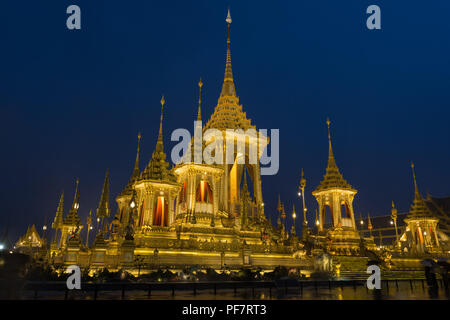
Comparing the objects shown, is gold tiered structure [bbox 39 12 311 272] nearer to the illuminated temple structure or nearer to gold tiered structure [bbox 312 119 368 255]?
the illuminated temple structure

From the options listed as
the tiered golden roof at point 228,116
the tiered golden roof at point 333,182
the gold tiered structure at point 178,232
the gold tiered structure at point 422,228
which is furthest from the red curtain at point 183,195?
the gold tiered structure at point 422,228

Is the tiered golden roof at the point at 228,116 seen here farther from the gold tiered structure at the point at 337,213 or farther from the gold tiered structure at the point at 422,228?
the gold tiered structure at the point at 422,228

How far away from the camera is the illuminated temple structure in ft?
65.2

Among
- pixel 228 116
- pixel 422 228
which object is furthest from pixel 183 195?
pixel 422 228

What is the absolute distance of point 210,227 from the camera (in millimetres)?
24781

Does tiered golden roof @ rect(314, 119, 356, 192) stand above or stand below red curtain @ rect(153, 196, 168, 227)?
above

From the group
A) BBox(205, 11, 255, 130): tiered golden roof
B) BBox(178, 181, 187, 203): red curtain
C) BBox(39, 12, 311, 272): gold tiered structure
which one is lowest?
BBox(39, 12, 311, 272): gold tiered structure

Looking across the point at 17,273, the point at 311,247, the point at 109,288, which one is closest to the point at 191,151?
the point at 311,247

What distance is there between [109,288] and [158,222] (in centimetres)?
1368

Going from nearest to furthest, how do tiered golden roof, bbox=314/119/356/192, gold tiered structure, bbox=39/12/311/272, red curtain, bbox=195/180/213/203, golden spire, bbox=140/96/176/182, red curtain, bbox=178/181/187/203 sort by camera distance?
gold tiered structure, bbox=39/12/311/272 < golden spire, bbox=140/96/176/182 < red curtain, bbox=195/180/213/203 < red curtain, bbox=178/181/187/203 < tiered golden roof, bbox=314/119/356/192

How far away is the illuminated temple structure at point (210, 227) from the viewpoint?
782 inches

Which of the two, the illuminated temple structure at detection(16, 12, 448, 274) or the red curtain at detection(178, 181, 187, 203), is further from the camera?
the red curtain at detection(178, 181, 187, 203)

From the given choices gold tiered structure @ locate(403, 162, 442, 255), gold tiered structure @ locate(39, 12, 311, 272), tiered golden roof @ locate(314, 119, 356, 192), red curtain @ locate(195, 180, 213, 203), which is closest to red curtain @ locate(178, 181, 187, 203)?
gold tiered structure @ locate(39, 12, 311, 272)
